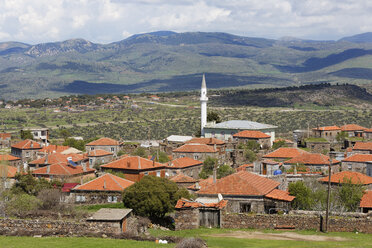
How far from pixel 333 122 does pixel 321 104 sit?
146 ft

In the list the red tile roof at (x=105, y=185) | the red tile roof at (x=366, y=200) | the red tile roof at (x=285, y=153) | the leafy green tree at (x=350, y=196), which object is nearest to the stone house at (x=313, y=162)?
the red tile roof at (x=285, y=153)

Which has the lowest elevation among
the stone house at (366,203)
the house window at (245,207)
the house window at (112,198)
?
the house window at (112,198)

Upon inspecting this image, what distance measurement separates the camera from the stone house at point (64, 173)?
153ft

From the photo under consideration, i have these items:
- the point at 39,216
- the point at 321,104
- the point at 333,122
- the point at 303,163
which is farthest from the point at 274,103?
the point at 39,216

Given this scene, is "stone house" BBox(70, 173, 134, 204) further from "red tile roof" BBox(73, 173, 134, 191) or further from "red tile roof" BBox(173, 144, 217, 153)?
"red tile roof" BBox(173, 144, 217, 153)

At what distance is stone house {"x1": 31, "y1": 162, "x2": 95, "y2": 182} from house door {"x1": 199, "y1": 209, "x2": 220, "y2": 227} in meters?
21.7

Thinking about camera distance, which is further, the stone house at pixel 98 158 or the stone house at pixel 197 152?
the stone house at pixel 197 152

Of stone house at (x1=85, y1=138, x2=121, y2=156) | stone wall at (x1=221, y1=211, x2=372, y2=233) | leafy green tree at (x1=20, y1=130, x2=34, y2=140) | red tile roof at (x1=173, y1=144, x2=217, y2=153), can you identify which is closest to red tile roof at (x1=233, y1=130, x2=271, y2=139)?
red tile roof at (x1=173, y1=144, x2=217, y2=153)

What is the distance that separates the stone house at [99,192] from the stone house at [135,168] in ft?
23.5

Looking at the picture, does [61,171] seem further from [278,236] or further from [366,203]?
[278,236]

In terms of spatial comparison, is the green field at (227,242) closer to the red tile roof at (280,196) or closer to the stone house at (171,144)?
the red tile roof at (280,196)

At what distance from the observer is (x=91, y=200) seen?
3925 cm

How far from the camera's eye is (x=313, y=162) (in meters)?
49.6

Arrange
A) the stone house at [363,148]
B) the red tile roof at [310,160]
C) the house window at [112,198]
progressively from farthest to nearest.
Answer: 1. the stone house at [363,148]
2. the red tile roof at [310,160]
3. the house window at [112,198]
